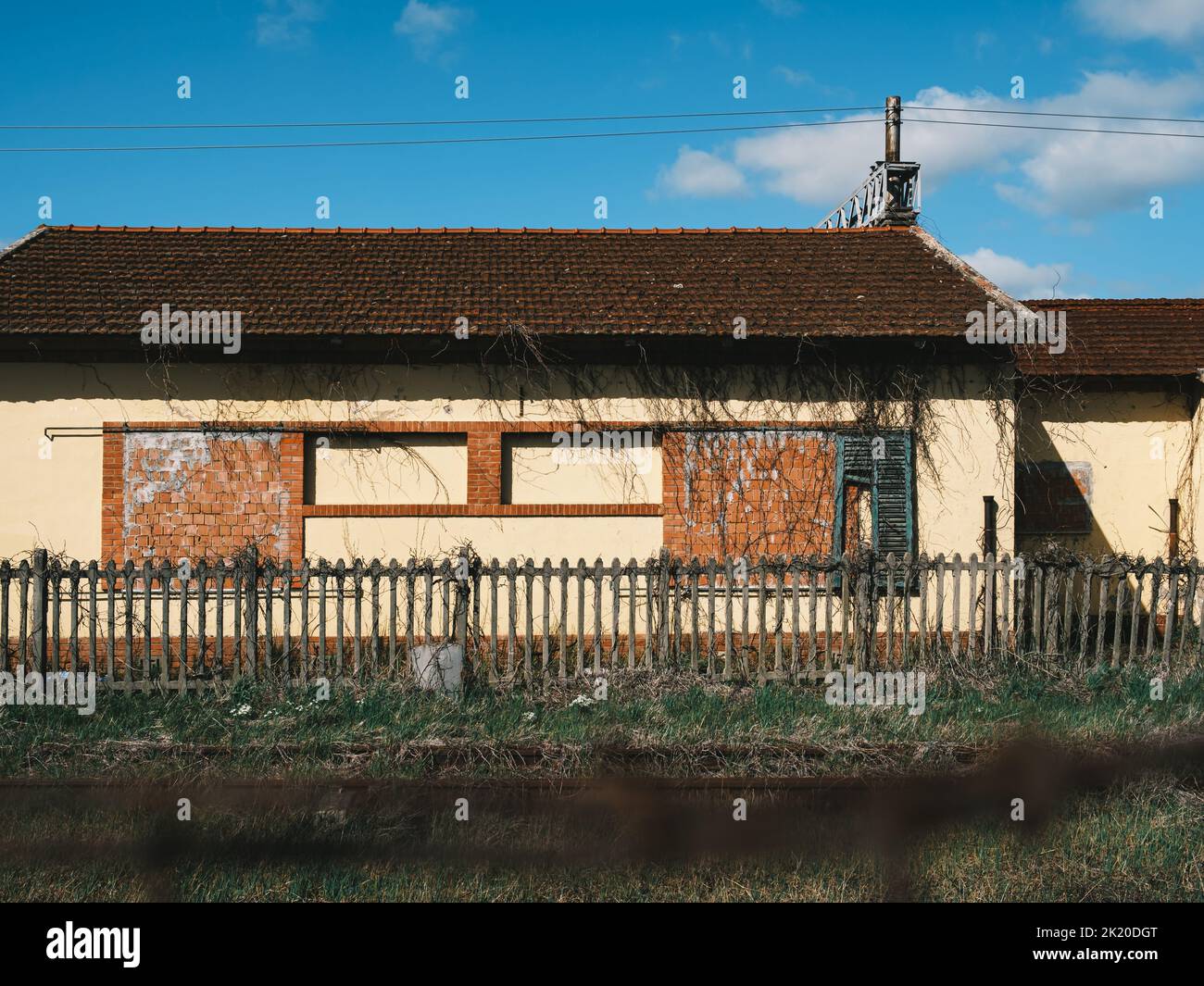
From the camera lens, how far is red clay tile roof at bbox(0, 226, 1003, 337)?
9.97 m

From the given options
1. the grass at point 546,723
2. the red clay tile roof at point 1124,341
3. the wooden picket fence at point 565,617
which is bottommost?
Result: the grass at point 546,723

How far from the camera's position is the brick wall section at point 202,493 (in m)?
9.73

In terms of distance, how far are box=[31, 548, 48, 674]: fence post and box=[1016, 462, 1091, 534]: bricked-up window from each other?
11543 millimetres

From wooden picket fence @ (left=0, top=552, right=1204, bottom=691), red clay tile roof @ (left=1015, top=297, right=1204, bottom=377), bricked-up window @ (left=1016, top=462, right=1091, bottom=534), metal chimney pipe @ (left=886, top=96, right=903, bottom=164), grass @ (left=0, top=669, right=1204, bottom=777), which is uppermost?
metal chimney pipe @ (left=886, top=96, right=903, bottom=164)

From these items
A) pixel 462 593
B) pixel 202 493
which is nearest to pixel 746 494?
pixel 462 593

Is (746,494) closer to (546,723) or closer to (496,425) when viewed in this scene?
(496,425)

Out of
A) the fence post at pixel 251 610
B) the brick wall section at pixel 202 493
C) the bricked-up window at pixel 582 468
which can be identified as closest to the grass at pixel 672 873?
the fence post at pixel 251 610

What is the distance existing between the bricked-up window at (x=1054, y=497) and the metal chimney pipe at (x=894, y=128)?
8972 mm

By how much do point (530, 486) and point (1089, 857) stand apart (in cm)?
665

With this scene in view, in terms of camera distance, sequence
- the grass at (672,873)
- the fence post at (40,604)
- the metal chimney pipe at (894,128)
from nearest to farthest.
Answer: the grass at (672,873) < the fence post at (40,604) < the metal chimney pipe at (894,128)

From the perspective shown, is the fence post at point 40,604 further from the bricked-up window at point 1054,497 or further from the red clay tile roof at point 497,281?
the bricked-up window at point 1054,497

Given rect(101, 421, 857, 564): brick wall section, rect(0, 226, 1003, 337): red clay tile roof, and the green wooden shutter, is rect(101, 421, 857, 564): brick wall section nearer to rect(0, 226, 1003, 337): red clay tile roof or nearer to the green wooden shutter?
the green wooden shutter

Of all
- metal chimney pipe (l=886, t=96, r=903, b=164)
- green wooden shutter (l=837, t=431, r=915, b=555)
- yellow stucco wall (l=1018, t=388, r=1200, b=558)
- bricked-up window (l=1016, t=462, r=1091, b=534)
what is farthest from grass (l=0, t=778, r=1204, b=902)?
metal chimney pipe (l=886, t=96, r=903, b=164)
